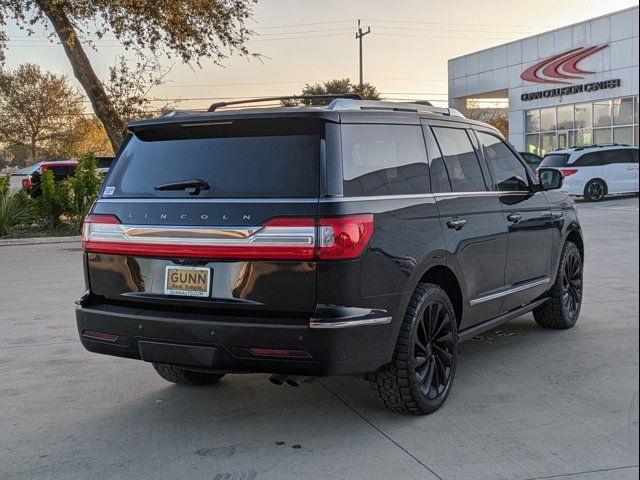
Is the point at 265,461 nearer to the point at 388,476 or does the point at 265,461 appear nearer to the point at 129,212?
the point at 388,476

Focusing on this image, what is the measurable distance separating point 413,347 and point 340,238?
36.2 inches

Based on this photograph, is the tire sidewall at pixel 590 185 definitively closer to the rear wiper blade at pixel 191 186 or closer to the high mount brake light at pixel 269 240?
the high mount brake light at pixel 269 240

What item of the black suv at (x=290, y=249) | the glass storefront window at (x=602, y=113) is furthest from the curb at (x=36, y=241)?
the glass storefront window at (x=602, y=113)

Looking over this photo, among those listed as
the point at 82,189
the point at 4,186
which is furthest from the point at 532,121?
the point at 4,186

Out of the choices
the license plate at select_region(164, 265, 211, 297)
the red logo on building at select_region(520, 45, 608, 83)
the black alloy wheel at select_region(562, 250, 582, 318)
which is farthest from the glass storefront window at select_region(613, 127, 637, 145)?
the license plate at select_region(164, 265, 211, 297)

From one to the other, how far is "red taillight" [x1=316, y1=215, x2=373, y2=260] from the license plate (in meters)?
0.66

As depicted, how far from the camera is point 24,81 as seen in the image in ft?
172

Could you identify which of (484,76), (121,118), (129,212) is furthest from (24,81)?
(129,212)

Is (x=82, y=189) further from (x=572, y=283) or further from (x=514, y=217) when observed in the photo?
(x=514, y=217)

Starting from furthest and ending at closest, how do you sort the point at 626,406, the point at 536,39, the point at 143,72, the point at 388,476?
the point at 536,39, the point at 143,72, the point at 626,406, the point at 388,476

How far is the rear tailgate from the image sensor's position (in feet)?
12.7

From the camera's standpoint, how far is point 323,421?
15.0 ft

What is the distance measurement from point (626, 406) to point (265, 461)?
2324 millimetres

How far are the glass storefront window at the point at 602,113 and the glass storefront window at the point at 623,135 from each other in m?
0.56
